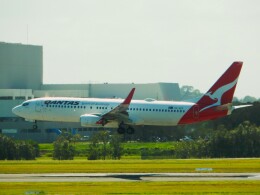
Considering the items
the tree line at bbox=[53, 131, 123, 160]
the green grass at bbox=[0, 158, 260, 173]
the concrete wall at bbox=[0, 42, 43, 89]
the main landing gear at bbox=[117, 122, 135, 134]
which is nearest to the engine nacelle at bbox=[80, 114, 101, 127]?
the main landing gear at bbox=[117, 122, 135, 134]

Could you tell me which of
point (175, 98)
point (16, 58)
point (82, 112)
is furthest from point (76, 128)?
point (82, 112)

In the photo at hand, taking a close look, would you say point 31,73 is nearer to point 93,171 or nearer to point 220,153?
point 220,153

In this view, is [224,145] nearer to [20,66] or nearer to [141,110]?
[141,110]

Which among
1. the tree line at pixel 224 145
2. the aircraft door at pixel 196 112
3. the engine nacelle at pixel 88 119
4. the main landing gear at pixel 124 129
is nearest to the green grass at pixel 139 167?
the main landing gear at pixel 124 129

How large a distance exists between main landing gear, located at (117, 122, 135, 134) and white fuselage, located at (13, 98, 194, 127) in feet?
3.25

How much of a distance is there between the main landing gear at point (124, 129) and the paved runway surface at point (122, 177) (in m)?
23.3

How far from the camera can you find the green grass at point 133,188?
179 ft

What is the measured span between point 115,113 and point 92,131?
217ft

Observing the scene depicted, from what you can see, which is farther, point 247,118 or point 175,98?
point 175,98

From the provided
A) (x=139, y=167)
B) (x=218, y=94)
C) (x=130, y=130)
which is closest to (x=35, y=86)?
(x=130, y=130)

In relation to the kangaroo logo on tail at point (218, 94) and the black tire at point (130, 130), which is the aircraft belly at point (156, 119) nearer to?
the black tire at point (130, 130)

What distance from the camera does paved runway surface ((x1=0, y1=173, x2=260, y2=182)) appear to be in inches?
2504

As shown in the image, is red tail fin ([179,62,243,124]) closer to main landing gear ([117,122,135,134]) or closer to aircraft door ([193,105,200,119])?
aircraft door ([193,105,200,119])

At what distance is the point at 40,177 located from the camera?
215 feet
